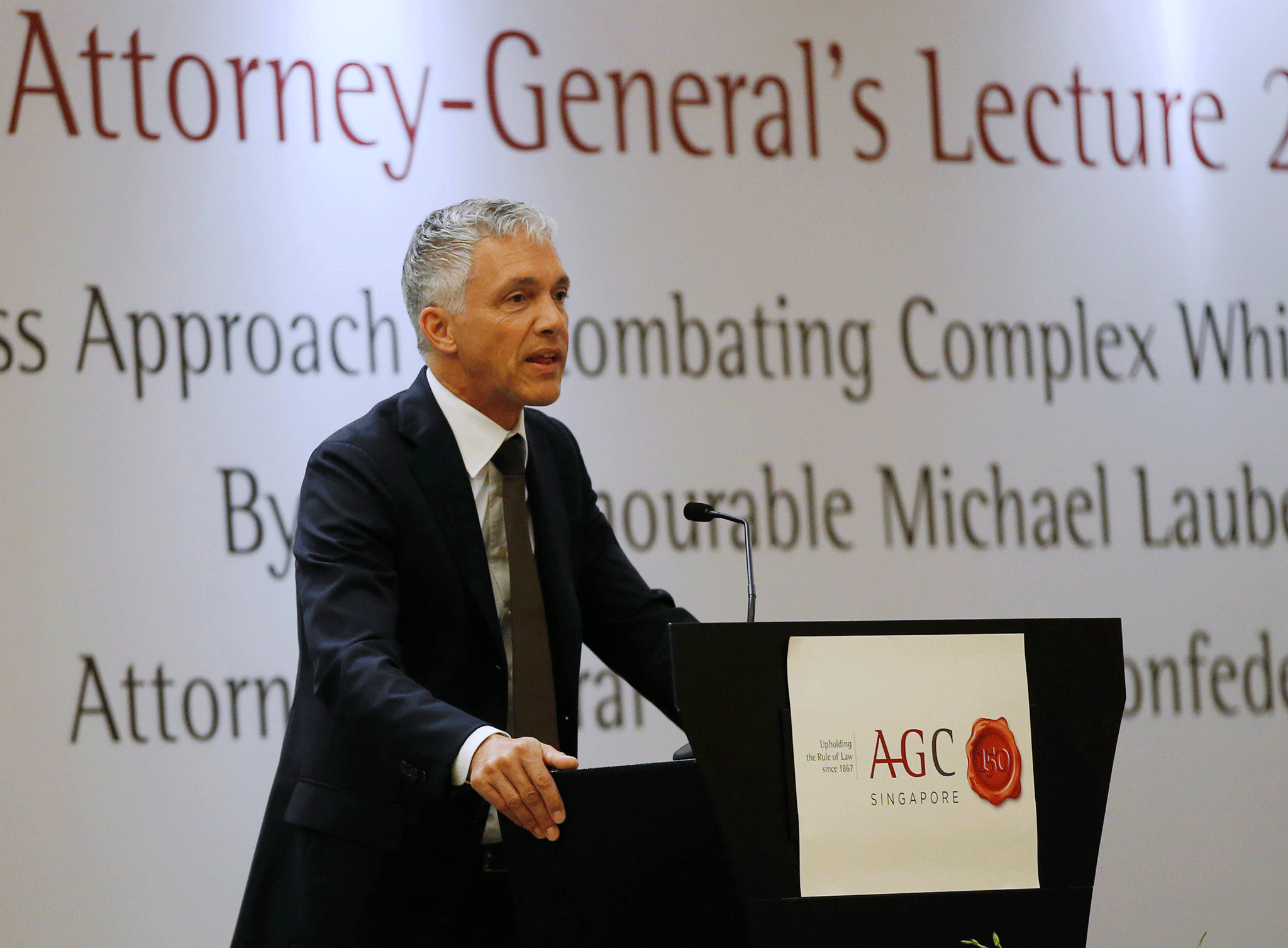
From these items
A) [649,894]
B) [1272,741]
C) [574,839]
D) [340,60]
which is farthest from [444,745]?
[1272,741]

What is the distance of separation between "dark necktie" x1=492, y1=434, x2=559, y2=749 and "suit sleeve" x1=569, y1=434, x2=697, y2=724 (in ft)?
0.72

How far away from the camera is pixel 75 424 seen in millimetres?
3221

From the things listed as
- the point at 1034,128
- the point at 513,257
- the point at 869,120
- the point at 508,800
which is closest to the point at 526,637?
the point at 508,800

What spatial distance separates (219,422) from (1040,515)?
1.94 meters

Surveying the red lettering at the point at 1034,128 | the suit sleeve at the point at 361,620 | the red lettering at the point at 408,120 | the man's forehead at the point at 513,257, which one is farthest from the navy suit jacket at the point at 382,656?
the red lettering at the point at 1034,128

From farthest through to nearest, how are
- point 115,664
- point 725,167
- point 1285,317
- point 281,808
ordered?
1. point 1285,317
2. point 725,167
3. point 115,664
4. point 281,808

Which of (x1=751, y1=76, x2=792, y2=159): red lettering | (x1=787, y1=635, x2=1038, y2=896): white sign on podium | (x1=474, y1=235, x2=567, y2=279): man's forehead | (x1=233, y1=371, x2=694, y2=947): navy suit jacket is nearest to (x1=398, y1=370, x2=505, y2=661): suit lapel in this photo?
(x1=233, y1=371, x2=694, y2=947): navy suit jacket

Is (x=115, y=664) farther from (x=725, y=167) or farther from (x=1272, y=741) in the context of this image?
(x=1272, y=741)

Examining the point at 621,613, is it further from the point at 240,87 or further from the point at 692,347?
the point at 240,87

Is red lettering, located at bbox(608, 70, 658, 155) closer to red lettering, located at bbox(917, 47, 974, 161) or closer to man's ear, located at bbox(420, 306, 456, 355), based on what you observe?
red lettering, located at bbox(917, 47, 974, 161)

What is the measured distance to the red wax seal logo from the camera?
6.01 ft

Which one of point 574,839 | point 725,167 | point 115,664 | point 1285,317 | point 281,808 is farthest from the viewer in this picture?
point 1285,317

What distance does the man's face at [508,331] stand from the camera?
239 centimetres

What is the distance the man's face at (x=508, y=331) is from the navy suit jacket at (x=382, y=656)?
9 centimetres
